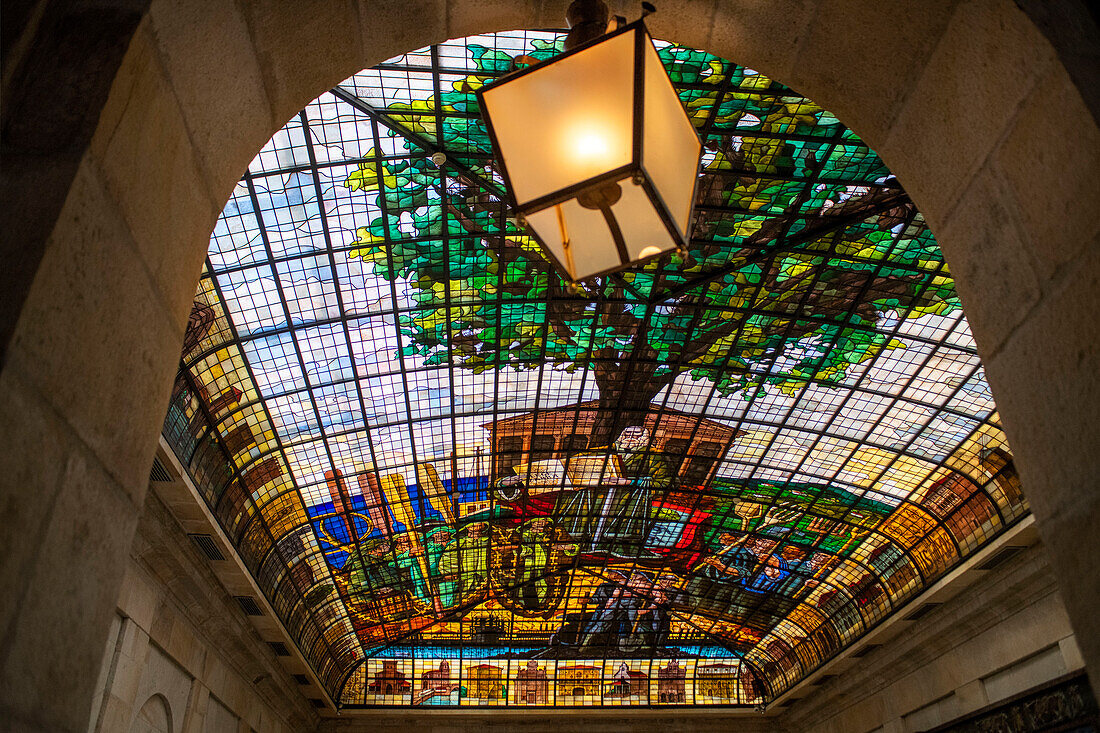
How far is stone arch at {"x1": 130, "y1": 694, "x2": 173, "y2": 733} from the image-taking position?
16312mm

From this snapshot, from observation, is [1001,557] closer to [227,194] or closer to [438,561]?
[438,561]

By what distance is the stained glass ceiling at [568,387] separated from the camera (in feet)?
40.9

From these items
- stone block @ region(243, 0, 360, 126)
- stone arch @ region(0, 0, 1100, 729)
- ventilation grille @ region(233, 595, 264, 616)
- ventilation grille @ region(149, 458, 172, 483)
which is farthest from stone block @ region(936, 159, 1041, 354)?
ventilation grille @ region(233, 595, 264, 616)

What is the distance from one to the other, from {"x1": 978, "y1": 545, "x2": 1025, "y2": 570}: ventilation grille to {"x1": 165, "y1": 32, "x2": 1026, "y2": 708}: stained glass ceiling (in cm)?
58

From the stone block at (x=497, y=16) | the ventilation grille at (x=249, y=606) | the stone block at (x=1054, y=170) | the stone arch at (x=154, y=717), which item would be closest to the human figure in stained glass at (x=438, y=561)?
the ventilation grille at (x=249, y=606)

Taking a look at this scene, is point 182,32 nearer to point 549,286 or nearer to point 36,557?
point 36,557

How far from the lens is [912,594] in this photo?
2197 cm

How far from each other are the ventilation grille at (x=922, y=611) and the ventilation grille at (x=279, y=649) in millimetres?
16703

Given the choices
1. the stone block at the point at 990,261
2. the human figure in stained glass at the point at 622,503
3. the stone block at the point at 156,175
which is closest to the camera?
the stone block at the point at 156,175

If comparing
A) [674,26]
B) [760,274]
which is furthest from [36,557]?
[760,274]

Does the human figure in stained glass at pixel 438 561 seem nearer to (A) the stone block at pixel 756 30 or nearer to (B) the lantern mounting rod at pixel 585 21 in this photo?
(A) the stone block at pixel 756 30

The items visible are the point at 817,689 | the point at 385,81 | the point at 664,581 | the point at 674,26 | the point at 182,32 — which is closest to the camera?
the point at 182,32

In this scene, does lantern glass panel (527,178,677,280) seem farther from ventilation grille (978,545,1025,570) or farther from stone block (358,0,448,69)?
ventilation grille (978,545,1025,570)

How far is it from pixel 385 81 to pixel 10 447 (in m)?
9.50
